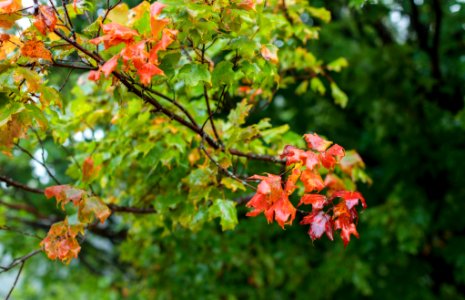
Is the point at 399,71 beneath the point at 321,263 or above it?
above

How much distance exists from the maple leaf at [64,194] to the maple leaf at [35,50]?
1.65ft

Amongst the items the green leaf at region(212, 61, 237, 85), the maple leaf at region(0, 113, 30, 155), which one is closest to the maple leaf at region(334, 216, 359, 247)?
the green leaf at region(212, 61, 237, 85)

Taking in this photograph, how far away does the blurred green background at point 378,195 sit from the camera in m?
4.54

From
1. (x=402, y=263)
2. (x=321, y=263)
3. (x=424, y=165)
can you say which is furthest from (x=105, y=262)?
(x=424, y=165)

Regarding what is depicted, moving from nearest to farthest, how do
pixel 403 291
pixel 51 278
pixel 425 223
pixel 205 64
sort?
pixel 205 64
pixel 425 223
pixel 403 291
pixel 51 278

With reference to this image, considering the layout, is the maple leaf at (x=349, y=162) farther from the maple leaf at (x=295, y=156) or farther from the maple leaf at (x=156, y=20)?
the maple leaf at (x=156, y=20)

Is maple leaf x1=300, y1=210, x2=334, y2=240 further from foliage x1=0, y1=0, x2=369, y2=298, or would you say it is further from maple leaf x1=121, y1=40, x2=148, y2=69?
maple leaf x1=121, y1=40, x2=148, y2=69

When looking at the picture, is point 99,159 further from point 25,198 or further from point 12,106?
point 25,198

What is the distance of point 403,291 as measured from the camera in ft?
17.0

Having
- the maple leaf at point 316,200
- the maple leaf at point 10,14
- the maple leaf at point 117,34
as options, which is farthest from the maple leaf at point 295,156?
the maple leaf at point 10,14

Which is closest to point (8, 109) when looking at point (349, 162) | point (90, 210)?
point (90, 210)

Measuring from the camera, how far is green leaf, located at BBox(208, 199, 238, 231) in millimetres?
2119

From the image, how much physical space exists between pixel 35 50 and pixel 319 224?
3.92 feet

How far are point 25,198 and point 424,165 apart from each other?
4.76 meters
